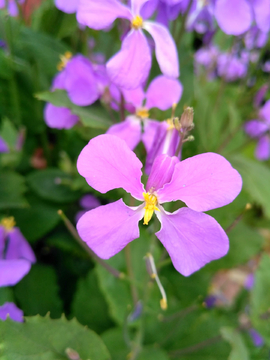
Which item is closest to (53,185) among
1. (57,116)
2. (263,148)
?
(57,116)

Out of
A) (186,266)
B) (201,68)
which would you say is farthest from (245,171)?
(201,68)

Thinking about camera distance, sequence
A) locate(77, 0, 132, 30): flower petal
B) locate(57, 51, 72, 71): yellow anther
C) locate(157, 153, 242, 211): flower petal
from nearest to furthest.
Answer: locate(157, 153, 242, 211): flower petal → locate(77, 0, 132, 30): flower petal → locate(57, 51, 72, 71): yellow anther

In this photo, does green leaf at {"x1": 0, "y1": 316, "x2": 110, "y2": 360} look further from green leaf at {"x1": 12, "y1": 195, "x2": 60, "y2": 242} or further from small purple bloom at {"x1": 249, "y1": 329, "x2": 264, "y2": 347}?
small purple bloom at {"x1": 249, "y1": 329, "x2": 264, "y2": 347}

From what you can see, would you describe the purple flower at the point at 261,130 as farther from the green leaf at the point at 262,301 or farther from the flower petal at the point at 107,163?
the flower petal at the point at 107,163

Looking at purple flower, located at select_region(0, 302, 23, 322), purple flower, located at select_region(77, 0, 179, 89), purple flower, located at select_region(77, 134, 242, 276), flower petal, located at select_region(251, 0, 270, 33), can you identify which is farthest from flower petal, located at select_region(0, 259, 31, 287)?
flower petal, located at select_region(251, 0, 270, 33)

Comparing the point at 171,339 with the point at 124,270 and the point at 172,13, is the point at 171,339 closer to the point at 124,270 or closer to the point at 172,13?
the point at 124,270

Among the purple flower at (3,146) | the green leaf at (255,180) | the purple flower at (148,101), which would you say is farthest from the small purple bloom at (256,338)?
the purple flower at (3,146)
